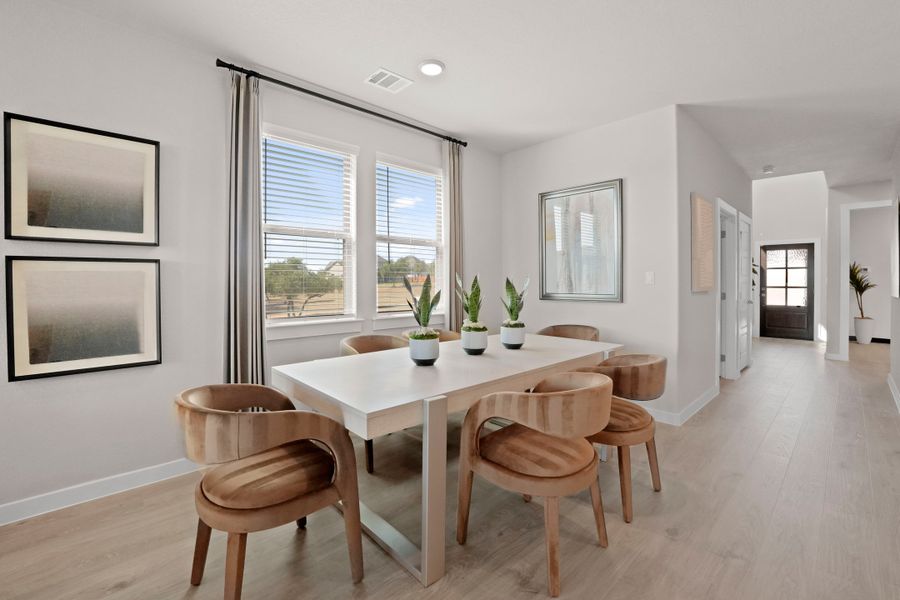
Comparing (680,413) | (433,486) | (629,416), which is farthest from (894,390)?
(433,486)

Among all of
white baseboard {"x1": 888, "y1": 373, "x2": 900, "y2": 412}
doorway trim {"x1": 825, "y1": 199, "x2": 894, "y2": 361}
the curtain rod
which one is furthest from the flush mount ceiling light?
doorway trim {"x1": 825, "y1": 199, "x2": 894, "y2": 361}

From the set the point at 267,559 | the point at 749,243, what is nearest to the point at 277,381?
the point at 267,559

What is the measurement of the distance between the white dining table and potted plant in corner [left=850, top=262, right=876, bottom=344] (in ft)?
27.3

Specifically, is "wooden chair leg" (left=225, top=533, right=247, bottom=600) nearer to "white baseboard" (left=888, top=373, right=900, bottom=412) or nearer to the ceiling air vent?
the ceiling air vent

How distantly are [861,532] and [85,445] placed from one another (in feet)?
13.2

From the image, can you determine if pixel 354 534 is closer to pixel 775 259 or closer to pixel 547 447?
pixel 547 447

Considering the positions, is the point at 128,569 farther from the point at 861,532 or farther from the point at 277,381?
the point at 861,532

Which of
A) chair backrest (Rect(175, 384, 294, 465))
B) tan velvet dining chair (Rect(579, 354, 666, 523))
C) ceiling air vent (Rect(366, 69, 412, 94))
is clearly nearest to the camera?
chair backrest (Rect(175, 384, 294, 465))

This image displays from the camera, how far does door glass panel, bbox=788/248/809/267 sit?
26.5 ft

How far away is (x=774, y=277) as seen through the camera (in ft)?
27.9

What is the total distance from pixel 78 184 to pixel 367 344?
1.88m

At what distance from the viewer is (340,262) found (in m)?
3.51

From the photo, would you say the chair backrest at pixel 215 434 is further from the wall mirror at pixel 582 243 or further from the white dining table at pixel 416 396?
the wall mirror at pixel 582 243

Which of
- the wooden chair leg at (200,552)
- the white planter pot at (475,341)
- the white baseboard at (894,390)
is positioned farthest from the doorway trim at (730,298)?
the wooden chair leg at (200,552)
